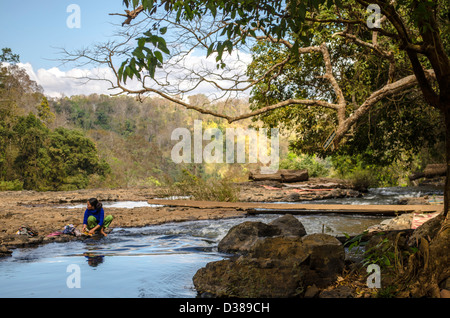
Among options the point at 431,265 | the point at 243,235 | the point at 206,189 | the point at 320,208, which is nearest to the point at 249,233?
the point at 243,235

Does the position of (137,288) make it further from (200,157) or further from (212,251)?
(200,157)

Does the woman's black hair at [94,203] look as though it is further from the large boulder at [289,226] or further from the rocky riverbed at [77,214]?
the large boulder at [289,226]

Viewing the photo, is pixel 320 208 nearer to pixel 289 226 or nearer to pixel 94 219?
pixel 289 226

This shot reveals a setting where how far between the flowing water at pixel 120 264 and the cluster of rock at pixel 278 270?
34 cm

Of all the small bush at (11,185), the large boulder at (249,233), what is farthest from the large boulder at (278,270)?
the small bush at (11,185)

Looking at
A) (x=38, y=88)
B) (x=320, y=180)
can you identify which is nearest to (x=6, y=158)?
(x=38, y=88)

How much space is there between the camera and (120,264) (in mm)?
5887

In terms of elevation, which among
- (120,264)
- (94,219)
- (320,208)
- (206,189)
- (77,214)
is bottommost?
(120,264)

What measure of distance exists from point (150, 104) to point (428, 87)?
4583cm

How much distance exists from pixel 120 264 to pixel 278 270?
8.20 ft

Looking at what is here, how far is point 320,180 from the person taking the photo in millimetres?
21438

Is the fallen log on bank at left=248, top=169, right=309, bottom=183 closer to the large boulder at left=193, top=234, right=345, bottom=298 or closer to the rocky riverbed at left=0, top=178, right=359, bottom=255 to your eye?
the rocky riverbed at left=0, top=178, right=359, bottom=255

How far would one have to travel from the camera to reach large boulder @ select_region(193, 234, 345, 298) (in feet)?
13.4

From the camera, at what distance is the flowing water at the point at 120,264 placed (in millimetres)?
4676
